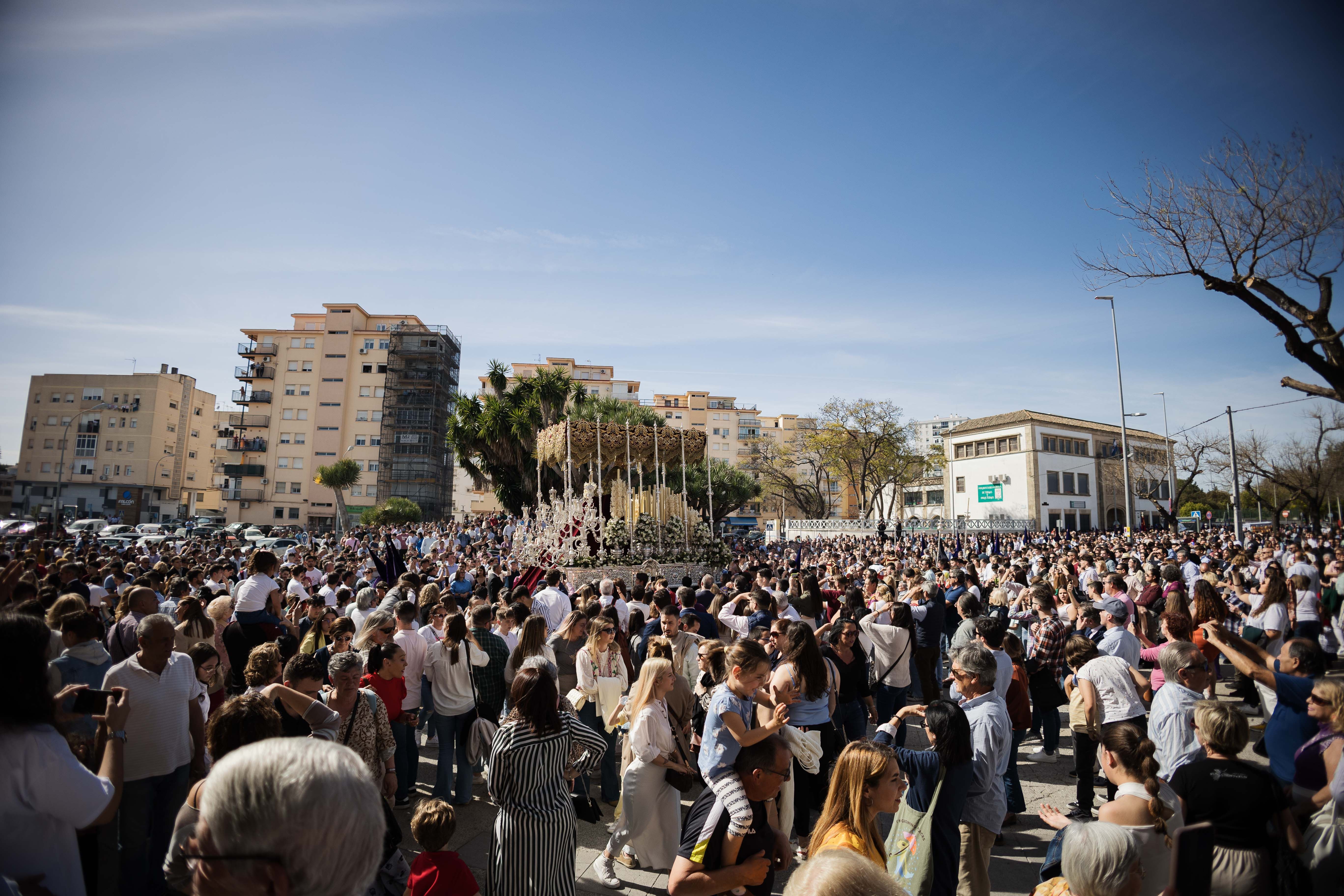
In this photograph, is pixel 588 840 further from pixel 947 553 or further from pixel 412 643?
pixel 947 553

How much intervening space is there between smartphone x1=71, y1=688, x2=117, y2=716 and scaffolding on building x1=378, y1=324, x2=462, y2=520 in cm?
5548

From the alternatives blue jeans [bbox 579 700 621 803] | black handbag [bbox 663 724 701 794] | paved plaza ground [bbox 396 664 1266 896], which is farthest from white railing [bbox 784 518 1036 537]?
black handbag [bbox 663 724 701 794]

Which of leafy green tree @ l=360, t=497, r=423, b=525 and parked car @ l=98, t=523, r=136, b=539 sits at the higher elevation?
leafy green tree @ l=360, t=497, r=423, b=525

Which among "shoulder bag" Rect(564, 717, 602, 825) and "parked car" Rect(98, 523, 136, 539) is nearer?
"shoulder bag" Rect(564, 717, 602, 825)

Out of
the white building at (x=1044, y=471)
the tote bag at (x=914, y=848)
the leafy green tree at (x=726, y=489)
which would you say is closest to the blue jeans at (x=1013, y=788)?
the tote bag at (x=914, y=848)

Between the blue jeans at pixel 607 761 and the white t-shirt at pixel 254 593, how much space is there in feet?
10.8

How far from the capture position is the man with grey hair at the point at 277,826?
1383 mm

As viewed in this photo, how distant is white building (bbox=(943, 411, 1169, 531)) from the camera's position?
5281 centimetres

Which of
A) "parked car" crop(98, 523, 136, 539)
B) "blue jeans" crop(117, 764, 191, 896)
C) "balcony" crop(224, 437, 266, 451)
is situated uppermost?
"balcony" crop(224, 437, 266, 451)

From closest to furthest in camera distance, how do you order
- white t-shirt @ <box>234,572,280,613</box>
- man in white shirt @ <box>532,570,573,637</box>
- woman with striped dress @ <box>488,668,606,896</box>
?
woman with striped dress @ <box>488,668,606,896</box> < white t-shirt @ <box>234,572,280,613</box> < man in white shirt @ <box>532,570,573,637</box>

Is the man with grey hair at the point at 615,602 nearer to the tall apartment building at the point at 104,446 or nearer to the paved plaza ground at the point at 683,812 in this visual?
the paved plaza ground at the point at 683,812

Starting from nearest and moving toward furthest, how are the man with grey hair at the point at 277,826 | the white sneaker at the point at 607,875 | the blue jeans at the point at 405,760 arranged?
the man with grey hair at the point at 277,826, the white sneaker at the point at 607,875, the blue jeans at the point at 405,760

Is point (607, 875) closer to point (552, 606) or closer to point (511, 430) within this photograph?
point (552, 606)

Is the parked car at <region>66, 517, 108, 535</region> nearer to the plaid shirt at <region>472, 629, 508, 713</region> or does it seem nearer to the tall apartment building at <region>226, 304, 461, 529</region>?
the tall apartment building at <region>226, 304, 461, 529</region>
